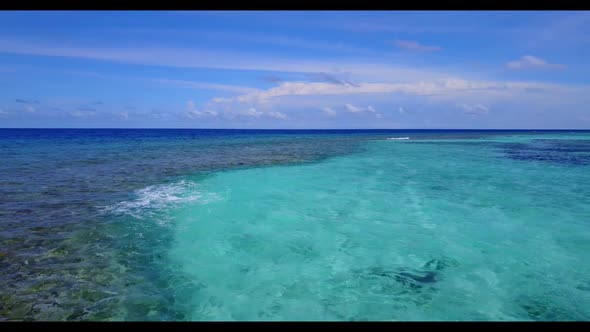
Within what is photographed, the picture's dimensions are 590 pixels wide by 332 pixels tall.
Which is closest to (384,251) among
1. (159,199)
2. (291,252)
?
(291,252)

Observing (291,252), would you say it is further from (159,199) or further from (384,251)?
(159,199)

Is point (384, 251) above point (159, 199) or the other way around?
the other way around

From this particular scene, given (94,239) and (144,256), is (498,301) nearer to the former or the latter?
(144,256)

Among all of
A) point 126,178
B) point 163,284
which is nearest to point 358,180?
point 126,178

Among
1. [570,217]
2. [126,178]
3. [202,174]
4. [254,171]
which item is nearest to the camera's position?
[570,217]

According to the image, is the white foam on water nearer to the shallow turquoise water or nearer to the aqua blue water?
the aqua blue water

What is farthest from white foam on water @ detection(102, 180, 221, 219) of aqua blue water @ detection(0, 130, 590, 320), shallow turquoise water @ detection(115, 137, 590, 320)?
shallow turquoise water @ detection(115, 137, 590, 320)

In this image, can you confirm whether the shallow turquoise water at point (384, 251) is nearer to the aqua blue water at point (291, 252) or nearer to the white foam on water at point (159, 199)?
the aqua blue water at point (291, 252)
